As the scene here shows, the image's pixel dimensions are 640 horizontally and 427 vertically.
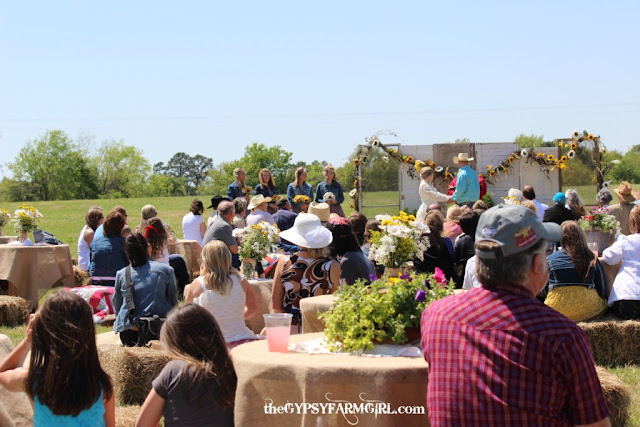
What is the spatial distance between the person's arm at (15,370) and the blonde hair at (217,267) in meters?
2.20

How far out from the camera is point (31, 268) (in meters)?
11.8

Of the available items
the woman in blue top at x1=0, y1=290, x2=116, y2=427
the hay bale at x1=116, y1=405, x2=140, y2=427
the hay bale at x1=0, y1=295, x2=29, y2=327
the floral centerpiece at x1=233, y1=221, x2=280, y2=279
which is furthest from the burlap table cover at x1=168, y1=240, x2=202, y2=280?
the woman in blue top at x1=0, y1=290, x2=116, y2=427

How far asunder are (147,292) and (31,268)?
5.70 meters

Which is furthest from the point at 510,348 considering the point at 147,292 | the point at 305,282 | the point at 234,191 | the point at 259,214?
the point at 234,191

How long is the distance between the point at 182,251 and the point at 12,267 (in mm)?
2704

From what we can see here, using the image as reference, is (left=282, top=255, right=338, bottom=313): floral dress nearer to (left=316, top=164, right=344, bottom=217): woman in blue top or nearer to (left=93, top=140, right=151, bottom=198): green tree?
(left=316, top=164, right=344, bottom=217): woman in blue top

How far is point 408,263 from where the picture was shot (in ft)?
23.0

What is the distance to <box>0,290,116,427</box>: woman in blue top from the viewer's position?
12.1 feet

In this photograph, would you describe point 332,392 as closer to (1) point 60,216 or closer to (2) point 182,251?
(2) point 182,251

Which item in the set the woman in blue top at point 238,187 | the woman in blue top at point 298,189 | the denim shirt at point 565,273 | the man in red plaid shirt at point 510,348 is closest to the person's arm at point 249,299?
the denim shirt at point 565,273

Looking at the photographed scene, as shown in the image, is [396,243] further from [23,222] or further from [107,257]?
[23,222]

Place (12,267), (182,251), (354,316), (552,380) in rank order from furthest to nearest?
1. (182,251)
2. (12,267)
3. (354,316)
4. (552,380)

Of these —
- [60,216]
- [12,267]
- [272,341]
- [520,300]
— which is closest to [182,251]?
[12,267]

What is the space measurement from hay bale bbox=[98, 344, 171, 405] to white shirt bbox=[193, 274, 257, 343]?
0.72 m
